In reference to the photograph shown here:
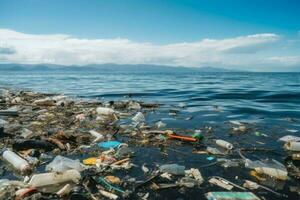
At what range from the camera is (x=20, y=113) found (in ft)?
35.7

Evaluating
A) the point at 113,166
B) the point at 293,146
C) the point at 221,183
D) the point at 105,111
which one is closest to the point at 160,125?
the point at 105,111

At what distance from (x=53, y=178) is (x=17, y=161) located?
4.34 feet

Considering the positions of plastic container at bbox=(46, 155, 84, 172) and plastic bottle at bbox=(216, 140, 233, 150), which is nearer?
plastic container at bbox=(46, 155, 84, 172)

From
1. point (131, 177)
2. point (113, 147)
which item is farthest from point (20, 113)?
point (131, 177)

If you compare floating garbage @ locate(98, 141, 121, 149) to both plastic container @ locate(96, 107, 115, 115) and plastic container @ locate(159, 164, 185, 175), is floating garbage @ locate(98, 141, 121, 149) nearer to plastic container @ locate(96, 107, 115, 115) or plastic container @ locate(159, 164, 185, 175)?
plastic container @ locate(159, 164, 185, 175)

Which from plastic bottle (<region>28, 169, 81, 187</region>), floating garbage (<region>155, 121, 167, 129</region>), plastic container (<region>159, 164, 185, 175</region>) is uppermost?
plastic bottle (<region>28, 169, 81, 187</region>)

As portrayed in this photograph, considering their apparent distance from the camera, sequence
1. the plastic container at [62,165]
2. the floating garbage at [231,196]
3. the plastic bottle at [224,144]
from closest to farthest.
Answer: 1. the floating garbage at [231,196]
2. the plastic container at [62,165]
3. the plastic bottle at [224,144]

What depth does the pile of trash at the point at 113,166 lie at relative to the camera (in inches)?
169

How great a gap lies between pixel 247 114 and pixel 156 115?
385 centimetres

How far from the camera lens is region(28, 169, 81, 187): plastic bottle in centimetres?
428

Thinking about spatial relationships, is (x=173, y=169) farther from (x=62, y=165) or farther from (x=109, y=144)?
(x=109, y=144)

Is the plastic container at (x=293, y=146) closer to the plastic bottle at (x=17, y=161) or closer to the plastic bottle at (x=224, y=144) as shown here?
the plastic bottle at (x=224, y=144)

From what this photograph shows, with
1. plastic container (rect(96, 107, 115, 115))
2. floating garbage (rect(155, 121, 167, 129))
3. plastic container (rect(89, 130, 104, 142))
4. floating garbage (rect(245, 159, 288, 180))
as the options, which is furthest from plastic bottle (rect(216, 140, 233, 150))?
plastic container (rect(96, 107, 115, 115))

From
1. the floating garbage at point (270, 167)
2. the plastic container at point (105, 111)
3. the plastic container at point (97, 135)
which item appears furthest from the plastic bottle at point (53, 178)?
the plastic container at point (105, 111)
